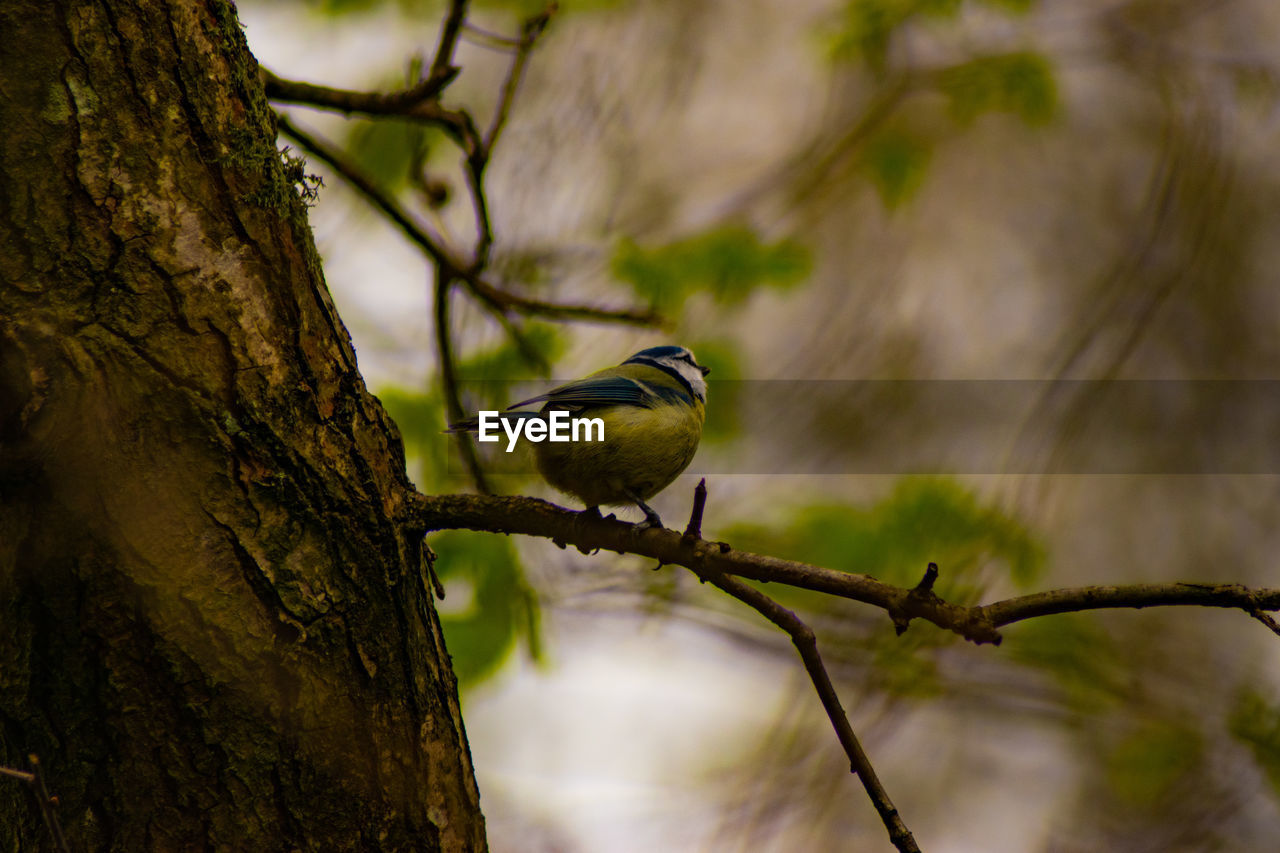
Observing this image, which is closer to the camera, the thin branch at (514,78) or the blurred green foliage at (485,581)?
the thin branch at (514,78)

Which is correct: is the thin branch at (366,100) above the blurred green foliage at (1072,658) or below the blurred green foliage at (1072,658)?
above

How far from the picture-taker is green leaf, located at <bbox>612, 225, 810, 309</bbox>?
377cm

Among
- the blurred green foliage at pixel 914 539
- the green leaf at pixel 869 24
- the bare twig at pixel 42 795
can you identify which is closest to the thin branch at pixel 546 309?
the blurred green foliage at pixel 914 539

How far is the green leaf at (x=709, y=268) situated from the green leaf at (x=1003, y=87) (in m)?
1.52

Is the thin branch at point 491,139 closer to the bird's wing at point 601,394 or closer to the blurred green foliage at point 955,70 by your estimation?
the bird's wing at point 601,394

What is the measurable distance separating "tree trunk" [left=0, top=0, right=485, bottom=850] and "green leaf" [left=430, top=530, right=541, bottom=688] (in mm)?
1705

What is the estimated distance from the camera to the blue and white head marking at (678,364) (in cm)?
363

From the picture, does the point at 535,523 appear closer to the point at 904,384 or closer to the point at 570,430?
the point at 570,430

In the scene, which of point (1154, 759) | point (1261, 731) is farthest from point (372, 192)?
point (1154, 759)

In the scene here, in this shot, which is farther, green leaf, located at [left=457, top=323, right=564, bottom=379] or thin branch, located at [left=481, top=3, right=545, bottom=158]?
green leaf, located at [left=457, top=323, right=564, bottom=379]

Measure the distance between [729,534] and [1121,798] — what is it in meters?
3.22

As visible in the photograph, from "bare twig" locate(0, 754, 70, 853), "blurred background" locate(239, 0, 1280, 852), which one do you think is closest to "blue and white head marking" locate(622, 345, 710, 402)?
"blurred background" locate(239, 0, 1280, 852)

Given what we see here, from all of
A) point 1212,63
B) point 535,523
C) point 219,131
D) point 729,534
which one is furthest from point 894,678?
point 1212,63

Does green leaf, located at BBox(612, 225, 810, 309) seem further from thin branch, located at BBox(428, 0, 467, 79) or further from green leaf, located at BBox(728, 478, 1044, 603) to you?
thin branch, located at BBox(428, 0, 467, 79)
